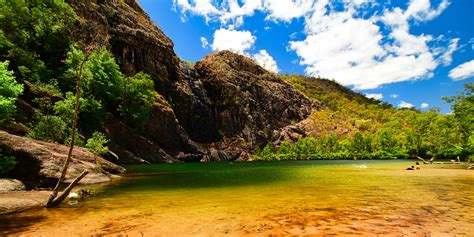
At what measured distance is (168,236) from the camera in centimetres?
1064

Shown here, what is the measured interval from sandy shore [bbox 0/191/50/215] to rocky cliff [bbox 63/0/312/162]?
5476cm

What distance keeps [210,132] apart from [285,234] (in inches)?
5081

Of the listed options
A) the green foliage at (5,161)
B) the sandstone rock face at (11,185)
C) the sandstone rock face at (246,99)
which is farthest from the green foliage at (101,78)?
the sandstone rock face at (246,99)

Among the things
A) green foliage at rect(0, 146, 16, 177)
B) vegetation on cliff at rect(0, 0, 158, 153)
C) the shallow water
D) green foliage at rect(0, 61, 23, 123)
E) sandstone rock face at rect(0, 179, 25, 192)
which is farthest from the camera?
vegetation on cliff at rect(0, 0, 158, 153)

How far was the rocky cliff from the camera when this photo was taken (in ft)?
294

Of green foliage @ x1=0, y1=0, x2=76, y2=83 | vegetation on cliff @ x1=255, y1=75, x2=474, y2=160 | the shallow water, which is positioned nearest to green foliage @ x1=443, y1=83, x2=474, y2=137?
vegetation on cliff @ x1=255, y1=75, x2=474, y2=160

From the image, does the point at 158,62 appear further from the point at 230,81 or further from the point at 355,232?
the point at 355,232

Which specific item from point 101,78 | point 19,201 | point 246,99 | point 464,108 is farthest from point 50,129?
point 246,99

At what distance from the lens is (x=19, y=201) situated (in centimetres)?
1675

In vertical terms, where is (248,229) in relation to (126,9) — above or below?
below

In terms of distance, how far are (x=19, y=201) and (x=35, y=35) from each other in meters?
58.4

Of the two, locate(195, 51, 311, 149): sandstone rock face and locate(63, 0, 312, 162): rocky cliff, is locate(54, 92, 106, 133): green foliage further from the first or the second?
locate(195, 51, 311, 149): sandstone rock face

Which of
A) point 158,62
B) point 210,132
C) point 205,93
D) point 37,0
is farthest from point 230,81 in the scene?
point 37,0

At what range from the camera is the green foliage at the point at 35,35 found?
166 ft
